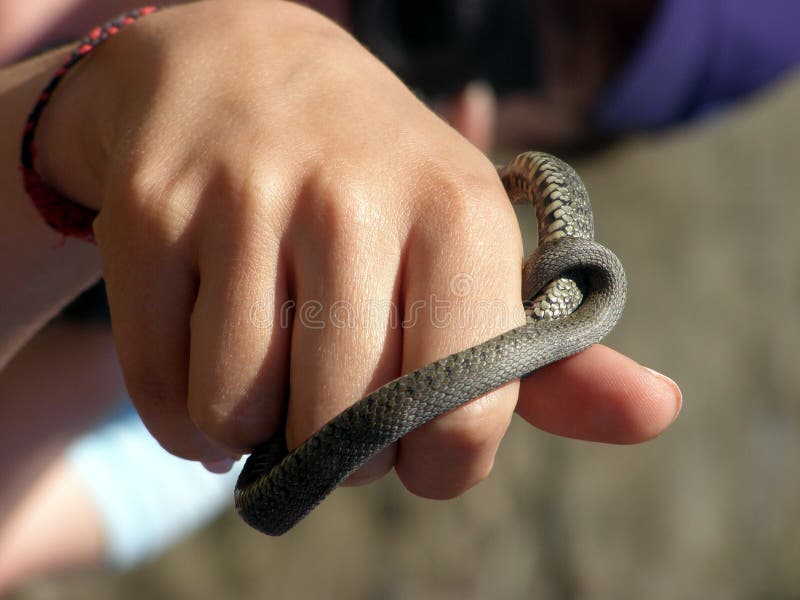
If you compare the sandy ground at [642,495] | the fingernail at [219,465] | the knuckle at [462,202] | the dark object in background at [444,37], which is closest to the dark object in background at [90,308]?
the dark object in background at [444,37]

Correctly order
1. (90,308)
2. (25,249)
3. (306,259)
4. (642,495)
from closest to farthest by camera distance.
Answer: (306,259), (25,249), (90,308), (642,495)

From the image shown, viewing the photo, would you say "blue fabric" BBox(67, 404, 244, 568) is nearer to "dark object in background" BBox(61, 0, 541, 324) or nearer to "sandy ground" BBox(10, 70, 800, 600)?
"dark object in background" BBox(61, 0, 541, 324)

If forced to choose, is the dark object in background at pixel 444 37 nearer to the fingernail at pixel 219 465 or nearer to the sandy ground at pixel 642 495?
the fingernail at pixel 219 465

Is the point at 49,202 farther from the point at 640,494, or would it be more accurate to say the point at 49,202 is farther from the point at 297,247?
the point at 640,494

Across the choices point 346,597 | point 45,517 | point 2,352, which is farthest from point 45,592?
point 2,352

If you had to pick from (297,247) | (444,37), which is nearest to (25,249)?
(297,247)

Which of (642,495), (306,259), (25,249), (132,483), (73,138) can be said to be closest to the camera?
(306,259)
